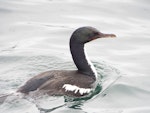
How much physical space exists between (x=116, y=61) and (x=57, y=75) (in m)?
2.39

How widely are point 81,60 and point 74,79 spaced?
0.68 m

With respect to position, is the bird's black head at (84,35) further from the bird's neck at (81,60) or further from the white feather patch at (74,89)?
the white feather patch at (74,89)

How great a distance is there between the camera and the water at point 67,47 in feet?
32.7

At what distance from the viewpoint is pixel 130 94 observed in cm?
1066

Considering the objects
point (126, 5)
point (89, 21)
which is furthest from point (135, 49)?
point (126, 5)

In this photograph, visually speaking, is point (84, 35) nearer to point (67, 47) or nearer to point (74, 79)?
point (74, 79)

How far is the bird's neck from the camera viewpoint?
1060 cm

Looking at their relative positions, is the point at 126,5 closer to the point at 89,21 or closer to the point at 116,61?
the point at 89,21

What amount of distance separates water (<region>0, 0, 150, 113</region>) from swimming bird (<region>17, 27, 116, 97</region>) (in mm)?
187

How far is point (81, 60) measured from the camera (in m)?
10.7

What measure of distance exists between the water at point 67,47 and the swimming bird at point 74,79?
19 centimetres

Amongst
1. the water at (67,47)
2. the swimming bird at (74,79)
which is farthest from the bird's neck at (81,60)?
the water at (67,47)

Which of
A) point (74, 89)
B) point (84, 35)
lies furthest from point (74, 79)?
point (84, 35)

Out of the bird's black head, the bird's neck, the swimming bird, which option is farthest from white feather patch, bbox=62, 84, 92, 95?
the bird's black head
